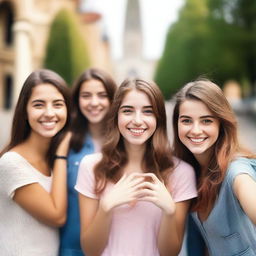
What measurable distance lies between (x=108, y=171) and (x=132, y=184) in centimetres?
29

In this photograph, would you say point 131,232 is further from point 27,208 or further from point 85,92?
point 85,92

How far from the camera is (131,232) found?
2.10 m

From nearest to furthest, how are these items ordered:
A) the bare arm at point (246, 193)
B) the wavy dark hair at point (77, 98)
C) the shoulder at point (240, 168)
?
the bare arm at point (246, 193), the shoulder at point (240, 168), the wavy dark hair at point (77, 98)

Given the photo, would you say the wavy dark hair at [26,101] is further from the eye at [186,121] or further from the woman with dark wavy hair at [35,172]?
the eye at [186,121]

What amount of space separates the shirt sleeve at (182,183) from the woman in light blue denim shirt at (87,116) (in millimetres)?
846

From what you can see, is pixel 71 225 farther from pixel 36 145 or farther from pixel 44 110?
pixel 44 110

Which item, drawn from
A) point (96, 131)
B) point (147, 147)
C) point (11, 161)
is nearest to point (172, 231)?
point (147, 147)

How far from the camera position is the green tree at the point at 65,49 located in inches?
539

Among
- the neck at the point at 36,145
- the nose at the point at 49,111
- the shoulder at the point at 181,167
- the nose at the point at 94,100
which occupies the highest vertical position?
the nose at the point at 94,100

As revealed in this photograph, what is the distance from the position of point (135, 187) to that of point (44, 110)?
3.06ft

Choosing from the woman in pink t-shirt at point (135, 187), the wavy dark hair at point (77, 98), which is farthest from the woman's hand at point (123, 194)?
the wavy dark hair at point (77, 98)

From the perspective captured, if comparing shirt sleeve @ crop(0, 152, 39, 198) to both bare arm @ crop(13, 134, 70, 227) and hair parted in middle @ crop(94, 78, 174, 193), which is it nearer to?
bare arm @ crop(13, 134, 70, 227)

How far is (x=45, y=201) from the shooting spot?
219 cm

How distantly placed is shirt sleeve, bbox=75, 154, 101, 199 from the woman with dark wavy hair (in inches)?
9.0
